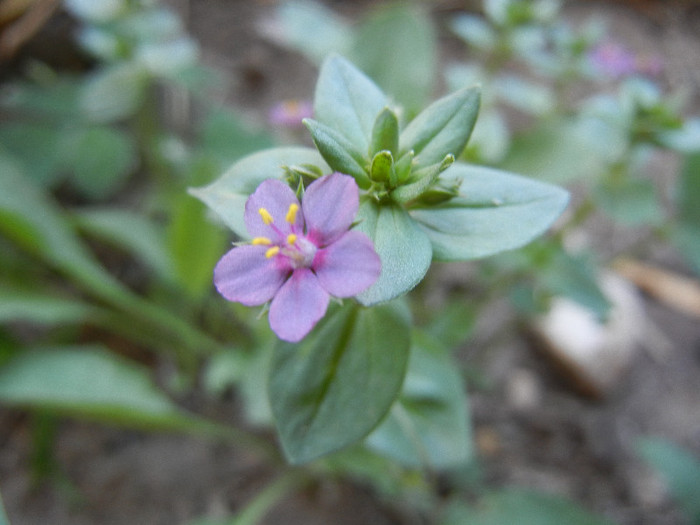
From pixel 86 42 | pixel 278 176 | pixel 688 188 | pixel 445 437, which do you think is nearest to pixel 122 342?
pixel 86 42

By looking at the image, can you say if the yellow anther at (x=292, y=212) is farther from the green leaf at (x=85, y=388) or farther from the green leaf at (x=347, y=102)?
the green leaf at (x=85, y=388)

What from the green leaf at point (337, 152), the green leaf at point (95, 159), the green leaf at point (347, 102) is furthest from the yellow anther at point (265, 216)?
the green leaf at point (95, 159)

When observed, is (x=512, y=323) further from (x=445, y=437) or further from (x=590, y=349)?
(x=445, y=437)

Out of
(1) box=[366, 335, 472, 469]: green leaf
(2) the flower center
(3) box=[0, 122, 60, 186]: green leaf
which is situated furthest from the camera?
(3) box=[0, 122, 60, 186]: green leaf

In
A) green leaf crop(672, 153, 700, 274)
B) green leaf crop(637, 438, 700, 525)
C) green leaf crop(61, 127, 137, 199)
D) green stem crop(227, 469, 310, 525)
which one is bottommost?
green stem crop(227, 469, 310, 525)

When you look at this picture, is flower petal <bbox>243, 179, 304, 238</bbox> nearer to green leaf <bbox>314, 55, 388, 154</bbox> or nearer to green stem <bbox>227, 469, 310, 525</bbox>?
green leaf <bbox>314, 55, 388, 154</bbox>

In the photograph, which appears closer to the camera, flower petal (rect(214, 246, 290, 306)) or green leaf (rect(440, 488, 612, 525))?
flower petal (rect(214, 246, 290, 306))

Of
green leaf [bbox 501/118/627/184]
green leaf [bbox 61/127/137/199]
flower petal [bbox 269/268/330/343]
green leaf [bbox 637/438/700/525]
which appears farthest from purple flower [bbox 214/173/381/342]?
green leaf [bbox 61/127/137/199]
